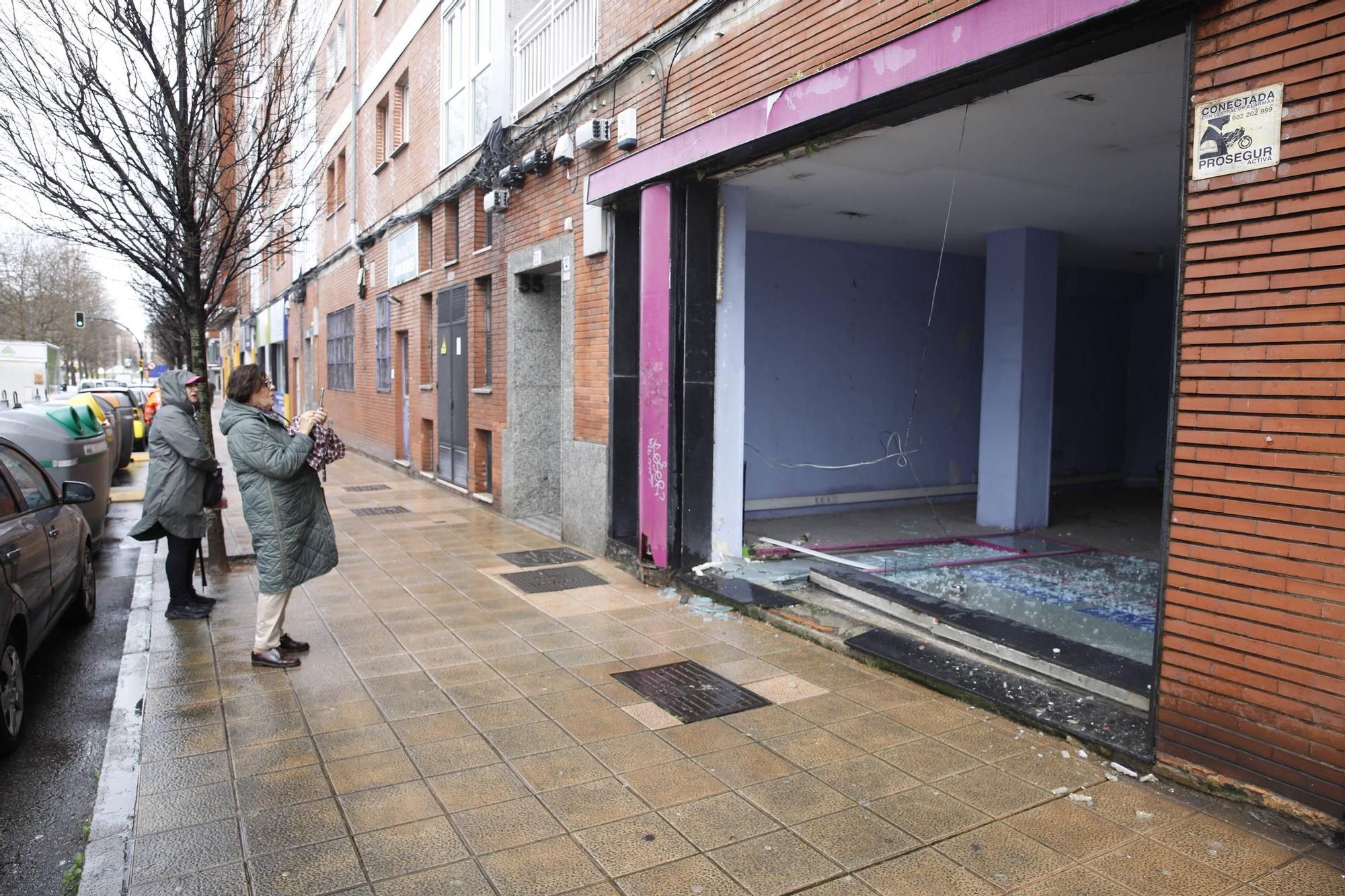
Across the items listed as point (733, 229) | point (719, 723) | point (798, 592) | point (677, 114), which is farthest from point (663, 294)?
point (719, 723)

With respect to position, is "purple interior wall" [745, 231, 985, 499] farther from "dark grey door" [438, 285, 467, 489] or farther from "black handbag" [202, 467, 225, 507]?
"black handbag" [202, 467, 225, 507]

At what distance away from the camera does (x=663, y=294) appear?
7.26 m

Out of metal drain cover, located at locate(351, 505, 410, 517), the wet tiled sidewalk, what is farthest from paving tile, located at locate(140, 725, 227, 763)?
metal drain cover, located at locate(351, 505, 410, 517)

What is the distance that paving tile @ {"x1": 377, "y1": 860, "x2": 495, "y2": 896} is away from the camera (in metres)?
2.99

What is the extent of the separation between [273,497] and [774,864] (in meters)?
3.49

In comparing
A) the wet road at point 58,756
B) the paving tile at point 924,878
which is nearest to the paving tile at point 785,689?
the paving tile at point 924,878

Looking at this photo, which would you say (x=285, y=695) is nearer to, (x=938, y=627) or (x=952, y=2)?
(x=938, y=627)

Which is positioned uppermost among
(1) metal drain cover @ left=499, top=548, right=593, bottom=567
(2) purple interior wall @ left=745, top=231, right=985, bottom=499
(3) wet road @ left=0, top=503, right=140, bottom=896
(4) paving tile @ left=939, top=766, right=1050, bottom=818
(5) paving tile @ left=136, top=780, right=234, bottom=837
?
(2) purple interior wall @ left=745, top=231, right=985, bottom=499

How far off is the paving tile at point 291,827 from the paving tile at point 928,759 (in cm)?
231

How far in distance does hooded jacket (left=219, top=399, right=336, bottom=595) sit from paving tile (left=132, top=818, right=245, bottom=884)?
1925 millimetres

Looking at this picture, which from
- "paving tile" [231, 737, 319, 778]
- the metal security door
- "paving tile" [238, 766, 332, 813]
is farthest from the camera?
the metal security door

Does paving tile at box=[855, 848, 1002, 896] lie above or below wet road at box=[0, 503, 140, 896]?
above

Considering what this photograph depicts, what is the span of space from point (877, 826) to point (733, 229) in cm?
512

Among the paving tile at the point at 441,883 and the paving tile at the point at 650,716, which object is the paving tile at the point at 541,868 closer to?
the paving tile at the point at 441,883
